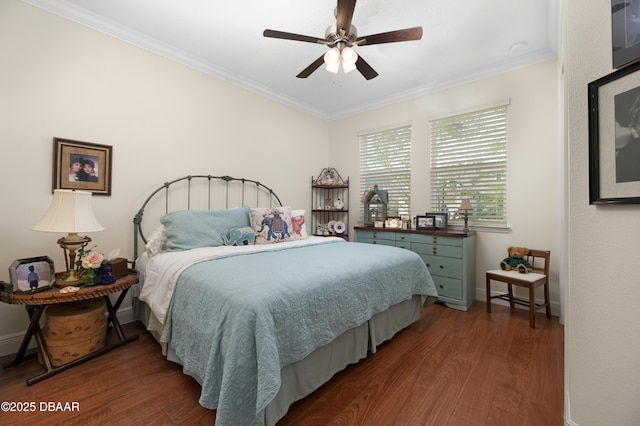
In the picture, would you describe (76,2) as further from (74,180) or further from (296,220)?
(296,220)

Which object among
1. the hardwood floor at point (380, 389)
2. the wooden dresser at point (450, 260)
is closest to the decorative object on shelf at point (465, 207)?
the wooden dresser at point (450, 260)

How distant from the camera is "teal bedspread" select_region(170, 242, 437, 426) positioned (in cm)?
116

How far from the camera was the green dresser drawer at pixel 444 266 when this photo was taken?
9.85ft

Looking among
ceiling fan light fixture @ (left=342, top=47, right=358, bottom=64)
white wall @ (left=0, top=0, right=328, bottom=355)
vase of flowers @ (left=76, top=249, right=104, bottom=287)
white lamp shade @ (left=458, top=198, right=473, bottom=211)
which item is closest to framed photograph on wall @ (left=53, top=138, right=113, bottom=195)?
white wall @ (left=0, top=0, right=328, bottom=355)

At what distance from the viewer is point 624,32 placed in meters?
0.90

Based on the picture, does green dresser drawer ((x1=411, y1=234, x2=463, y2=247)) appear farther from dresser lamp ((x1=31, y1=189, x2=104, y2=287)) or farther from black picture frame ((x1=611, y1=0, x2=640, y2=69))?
dresser lamp ((x1=31, y1=189, x2=104, y2=287))

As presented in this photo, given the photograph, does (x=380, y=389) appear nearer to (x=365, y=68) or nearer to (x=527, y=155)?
(x=365, y=68)

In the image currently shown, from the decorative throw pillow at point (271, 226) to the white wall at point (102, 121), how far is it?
35.0 inches

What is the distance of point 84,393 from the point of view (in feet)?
5.17

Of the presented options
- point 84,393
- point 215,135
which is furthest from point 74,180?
point 84,393

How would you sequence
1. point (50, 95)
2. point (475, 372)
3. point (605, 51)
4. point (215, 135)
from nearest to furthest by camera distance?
1. point (605, 51)
2. point (475, 372)
3. point (50, 95)
4. point (215, 135)

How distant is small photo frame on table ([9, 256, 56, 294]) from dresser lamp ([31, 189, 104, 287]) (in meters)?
0.07

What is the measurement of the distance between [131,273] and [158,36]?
2319 millimetres

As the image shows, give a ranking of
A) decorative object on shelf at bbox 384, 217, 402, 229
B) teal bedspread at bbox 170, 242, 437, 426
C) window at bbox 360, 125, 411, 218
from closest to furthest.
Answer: teal bedspread at bbox 170, 242, 437, 426
decorative object on shelf at bbox 384, 217, 402, 229
window at bbox 360, 125, 411, 218
